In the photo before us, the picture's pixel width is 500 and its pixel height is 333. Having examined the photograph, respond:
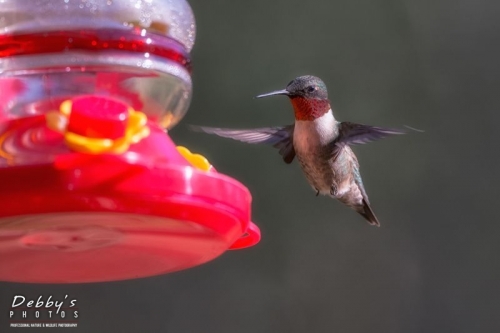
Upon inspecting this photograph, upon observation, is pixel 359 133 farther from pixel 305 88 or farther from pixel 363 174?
pixel 363 174

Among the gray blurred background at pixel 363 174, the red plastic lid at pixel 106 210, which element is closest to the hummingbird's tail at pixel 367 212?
the red plastic lid at pixel 106 210

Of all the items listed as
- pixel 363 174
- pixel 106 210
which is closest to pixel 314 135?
pixel 106 210

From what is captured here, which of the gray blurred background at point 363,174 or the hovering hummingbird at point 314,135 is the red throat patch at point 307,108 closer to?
the hovering hummingbird at point 314,135

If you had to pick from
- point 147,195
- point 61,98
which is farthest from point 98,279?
point 147,195

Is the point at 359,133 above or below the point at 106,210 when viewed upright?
above

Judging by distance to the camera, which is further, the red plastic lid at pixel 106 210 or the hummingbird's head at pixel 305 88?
the hummingbird's head at pixel 305 88

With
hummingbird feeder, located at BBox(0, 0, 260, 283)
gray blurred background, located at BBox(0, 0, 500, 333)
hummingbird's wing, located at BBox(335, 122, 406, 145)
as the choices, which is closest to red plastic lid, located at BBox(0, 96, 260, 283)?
→ hummingbird feeder, located at BBox(0, 0, 260, 283)

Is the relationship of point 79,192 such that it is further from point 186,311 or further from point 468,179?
point 468,179
